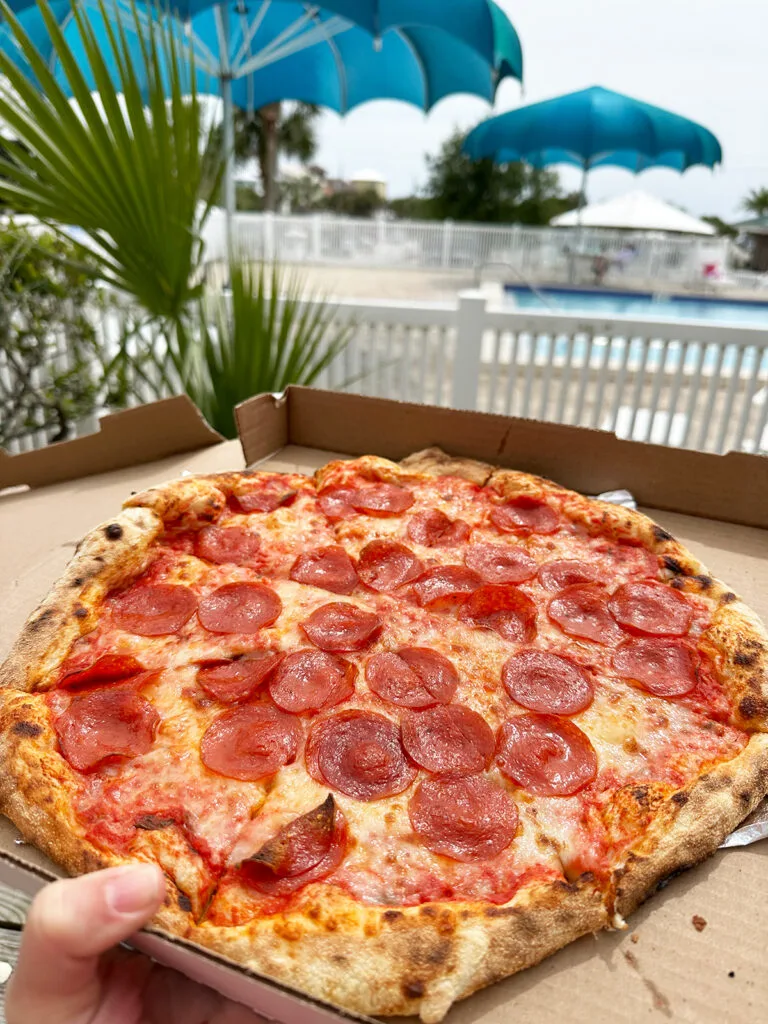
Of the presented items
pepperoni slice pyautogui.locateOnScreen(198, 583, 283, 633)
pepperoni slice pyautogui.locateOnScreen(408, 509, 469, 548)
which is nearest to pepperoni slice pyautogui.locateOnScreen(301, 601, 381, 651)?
pepperoni slice pyautogui.locateOnScreen(198, 583, 283, 633)

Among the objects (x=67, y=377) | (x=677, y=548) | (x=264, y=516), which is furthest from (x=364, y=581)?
(x=67, y=377)

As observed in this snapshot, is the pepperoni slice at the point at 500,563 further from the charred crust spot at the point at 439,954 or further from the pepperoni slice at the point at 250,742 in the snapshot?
the charred crust spot at the point at 439,954

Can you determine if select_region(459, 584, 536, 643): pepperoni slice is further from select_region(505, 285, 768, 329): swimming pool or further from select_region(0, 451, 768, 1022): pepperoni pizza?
select_region(505, 285, 768, 329): swimming pool

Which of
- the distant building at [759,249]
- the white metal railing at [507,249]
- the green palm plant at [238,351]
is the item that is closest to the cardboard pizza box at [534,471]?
the green palm plant at [238,351]

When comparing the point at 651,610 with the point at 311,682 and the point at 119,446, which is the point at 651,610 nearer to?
the point at 311,682

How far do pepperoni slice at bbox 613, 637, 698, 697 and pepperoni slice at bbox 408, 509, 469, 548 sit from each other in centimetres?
62

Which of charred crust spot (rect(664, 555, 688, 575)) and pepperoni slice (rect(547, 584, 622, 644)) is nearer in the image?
pepperoni slice (rect(547, 584, 622, 644))

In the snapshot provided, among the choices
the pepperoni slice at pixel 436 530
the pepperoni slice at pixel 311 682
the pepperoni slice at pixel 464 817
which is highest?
the pepperoni slice at pixel 436 530

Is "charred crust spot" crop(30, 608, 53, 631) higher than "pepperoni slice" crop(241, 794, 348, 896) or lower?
higher

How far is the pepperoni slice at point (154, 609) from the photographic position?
5.65ft

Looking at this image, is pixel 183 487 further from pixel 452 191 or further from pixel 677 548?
pixel 452 191

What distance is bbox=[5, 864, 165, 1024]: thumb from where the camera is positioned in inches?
30.1

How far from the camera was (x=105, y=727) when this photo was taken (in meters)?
1.42

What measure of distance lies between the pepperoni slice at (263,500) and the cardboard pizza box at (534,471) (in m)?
0.31
